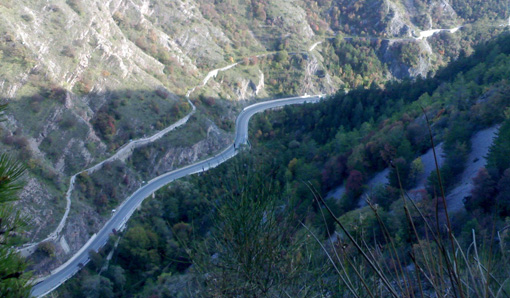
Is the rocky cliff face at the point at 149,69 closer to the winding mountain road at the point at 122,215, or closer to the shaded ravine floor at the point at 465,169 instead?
the winding mountain road at the point at 122,215

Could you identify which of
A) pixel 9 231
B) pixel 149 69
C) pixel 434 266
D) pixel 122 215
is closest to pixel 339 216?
pixel 434 266

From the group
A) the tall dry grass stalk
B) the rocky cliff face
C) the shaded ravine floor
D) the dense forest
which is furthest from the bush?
the tall dry grass stalk

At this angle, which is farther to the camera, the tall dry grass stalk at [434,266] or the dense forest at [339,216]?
the dense forest at [339,216]

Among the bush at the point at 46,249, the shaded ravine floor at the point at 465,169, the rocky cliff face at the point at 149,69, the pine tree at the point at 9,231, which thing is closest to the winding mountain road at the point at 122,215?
the rocky cliff face at the point at 149,69

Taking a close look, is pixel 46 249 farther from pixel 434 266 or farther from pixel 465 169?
pixel 434 266

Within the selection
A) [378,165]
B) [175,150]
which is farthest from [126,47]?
[378,165]
